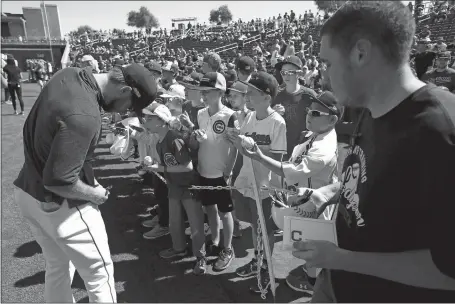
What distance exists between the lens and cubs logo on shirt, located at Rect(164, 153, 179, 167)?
376 cm

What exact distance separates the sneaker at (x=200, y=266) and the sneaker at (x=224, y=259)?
0.16 metres

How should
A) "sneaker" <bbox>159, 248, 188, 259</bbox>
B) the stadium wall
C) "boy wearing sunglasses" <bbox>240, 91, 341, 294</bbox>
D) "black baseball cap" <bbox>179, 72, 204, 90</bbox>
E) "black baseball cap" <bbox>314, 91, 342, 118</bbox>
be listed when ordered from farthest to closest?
the stadium wall < "sneaker" <bbox>159, 248, 188, 259</bbox> < "black baseball cap" <bbox>179, 72, 204, 90</bbox> < "black baseball cap" <bbox>314, 91, 342, 118</bbox> < "boy wearing sunglasses" <bbox>240, 91, 341, 294</bbox>

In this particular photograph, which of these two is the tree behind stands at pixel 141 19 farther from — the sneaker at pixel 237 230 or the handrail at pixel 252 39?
the sneaker at pixel 237 230

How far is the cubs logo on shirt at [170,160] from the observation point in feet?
12.3

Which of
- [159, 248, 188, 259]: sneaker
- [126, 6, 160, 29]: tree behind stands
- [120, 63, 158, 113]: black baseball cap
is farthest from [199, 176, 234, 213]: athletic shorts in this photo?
[126, 6, 160, 29]: tree behind stands

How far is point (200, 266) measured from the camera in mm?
3822

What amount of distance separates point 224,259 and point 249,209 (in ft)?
2.49

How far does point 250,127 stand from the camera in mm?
3541

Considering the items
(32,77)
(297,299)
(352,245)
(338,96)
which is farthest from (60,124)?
(32,77)

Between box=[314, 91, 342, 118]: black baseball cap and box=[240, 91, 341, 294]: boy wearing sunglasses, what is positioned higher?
box=[314, 91, 342, 118]: black baseball cap

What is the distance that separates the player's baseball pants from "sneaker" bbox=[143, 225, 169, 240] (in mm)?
2104

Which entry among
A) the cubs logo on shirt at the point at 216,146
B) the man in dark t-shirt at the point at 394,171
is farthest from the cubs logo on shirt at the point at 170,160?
the man in dark t-shirt at the point at 394,171

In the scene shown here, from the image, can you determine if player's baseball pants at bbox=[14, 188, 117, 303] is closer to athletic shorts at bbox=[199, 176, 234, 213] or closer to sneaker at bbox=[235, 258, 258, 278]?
athletic shorts at bbox=[199, 176, 234, 213]

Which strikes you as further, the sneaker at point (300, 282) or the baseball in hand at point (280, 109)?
the baseball in hand at point (280, 109)
